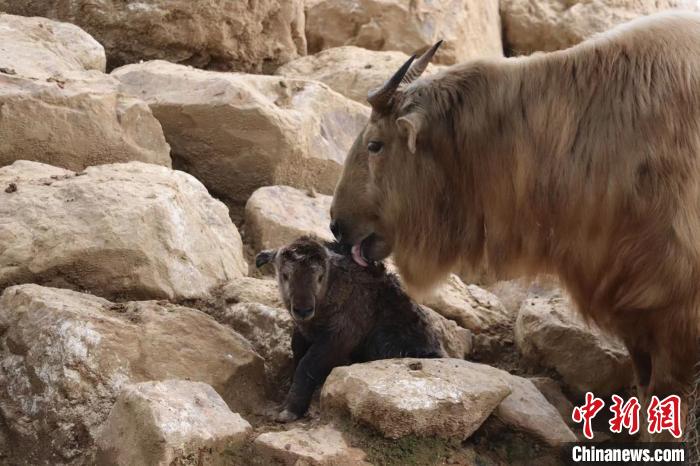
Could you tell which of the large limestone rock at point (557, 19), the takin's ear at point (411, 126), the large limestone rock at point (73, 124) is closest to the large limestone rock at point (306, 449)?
the takin's ear at point (411, 126)

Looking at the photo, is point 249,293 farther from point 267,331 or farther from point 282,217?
point 282,217

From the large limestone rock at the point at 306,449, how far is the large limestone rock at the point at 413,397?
161 millimetres

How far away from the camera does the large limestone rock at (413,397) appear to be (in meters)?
4.21

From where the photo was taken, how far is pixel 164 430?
3.87 metres

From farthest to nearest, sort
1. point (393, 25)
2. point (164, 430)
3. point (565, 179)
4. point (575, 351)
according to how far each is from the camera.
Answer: point (393, 25)
point (575, 351)
point (565, 179)
point (164, 430)

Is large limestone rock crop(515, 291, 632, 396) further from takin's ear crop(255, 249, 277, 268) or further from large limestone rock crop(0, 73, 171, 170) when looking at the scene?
large limestone rock crop(0, 73, 171, 170)

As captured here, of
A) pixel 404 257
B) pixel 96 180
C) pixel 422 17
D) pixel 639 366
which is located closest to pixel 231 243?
pixel 96 180

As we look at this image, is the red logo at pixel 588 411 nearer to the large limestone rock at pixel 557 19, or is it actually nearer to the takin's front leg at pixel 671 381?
the takin's front leg at pixel 671 381

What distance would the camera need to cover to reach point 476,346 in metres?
5.84

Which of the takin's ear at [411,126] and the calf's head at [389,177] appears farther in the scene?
the calf's head at [389,177]

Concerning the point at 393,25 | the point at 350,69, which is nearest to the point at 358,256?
the point at 350,69

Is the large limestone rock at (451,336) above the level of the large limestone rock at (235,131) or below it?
below

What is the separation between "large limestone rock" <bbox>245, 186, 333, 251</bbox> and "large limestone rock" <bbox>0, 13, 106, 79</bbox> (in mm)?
1439

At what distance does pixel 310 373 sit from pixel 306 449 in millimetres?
733
